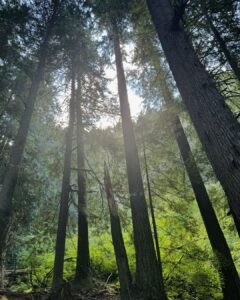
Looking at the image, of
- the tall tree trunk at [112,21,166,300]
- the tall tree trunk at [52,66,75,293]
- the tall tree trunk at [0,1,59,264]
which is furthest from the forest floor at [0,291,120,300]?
the tall tree trunk at [112,21,166,300]

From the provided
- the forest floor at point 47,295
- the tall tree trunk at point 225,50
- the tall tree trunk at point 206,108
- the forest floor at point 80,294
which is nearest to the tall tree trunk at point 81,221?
the forest floor at point 80,294

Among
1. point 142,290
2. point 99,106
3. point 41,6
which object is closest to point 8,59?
point 41,6

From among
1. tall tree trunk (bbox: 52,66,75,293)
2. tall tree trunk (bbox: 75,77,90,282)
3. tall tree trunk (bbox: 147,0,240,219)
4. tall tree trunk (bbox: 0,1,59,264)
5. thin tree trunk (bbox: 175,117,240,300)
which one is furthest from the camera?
tall tree trunk (bbox: 75,77,90,282)

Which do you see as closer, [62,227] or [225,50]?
[225,50]

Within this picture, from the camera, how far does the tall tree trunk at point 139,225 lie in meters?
4.70

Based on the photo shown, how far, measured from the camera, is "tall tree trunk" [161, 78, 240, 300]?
200 inches

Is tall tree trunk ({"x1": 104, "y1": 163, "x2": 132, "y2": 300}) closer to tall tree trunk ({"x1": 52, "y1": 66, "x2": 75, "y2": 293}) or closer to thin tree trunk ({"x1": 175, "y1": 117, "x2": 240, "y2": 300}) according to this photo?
thin tree trunk ({"x1": 175, "y1": 117, "x2": 240, "y2": 300})

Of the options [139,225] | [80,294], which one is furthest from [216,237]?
[80,294]

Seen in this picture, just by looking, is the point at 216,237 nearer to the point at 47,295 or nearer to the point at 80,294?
the point at 80,294

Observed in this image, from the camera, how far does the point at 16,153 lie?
7.70m

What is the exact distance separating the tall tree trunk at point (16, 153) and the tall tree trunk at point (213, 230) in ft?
17.5

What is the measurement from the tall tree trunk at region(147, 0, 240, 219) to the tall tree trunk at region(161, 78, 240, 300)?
2.23m

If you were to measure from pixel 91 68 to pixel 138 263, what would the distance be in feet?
25.3

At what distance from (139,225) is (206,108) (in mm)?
3418
